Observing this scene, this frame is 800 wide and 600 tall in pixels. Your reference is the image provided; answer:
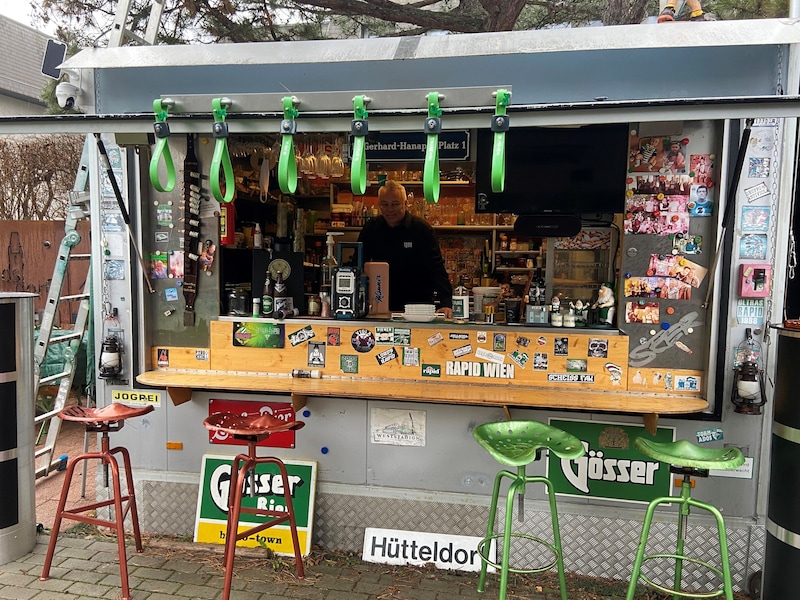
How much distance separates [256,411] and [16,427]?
1.41m

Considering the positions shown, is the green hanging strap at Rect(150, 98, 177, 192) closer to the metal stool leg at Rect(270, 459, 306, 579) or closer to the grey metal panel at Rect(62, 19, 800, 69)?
the grey metal panel at Rect(62, 19, 800, 69)

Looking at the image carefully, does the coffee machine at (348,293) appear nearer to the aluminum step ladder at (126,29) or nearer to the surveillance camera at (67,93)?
the surveillance camera at (67,93)

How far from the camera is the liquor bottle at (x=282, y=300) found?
360 cm

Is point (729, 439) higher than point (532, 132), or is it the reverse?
point (532, 132)

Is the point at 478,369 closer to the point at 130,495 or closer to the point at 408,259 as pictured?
the point at 408,259

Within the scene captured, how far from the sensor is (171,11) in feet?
17.8

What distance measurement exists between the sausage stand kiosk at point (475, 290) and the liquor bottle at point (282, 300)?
7 cm

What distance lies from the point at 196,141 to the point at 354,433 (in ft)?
7.20

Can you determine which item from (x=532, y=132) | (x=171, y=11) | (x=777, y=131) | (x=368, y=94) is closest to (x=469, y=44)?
(x=368, y=94)

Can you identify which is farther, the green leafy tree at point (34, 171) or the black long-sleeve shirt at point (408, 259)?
the green leafy tree at point (34, 171)

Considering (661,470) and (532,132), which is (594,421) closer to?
(661,470)

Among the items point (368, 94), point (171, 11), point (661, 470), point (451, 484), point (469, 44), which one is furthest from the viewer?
Result: point (171, 11)

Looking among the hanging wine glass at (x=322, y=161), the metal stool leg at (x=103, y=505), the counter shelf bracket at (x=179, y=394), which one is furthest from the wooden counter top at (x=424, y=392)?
the hanging wine glass at (x=322, y=161)

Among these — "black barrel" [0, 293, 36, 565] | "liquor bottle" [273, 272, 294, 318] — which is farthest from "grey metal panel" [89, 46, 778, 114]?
A: "black barrel" [0, 293, 36, 565]
